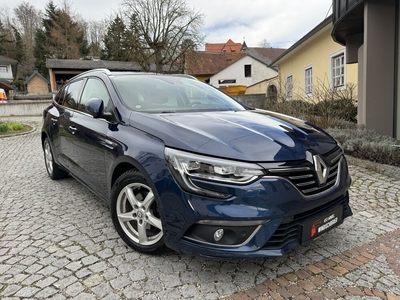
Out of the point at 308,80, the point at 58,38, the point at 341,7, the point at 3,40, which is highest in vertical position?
the point at 3,40

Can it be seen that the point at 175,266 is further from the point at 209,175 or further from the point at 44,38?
the point at 44,38

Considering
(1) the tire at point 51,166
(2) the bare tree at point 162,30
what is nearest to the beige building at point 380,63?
(1) the tire at point 51,166

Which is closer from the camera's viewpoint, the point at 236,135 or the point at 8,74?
the point at 236,135

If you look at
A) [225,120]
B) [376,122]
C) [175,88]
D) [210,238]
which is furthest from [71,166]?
[376,122]

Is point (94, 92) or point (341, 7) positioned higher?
point (341, 7)

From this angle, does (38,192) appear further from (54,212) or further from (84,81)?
(84,81)

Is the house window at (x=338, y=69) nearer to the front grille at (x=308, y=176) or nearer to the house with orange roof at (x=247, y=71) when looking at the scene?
the front grille at (x=308, y=176)

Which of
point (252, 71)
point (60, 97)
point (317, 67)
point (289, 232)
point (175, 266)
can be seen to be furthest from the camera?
point (252, 71)

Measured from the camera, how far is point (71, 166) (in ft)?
12.5

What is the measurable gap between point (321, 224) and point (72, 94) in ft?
11.6

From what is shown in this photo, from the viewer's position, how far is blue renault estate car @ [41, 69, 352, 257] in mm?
1935

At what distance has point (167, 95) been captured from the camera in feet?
10.6

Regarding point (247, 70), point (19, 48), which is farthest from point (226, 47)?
point (19, 48)

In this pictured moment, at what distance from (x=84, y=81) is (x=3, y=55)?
64.3m
